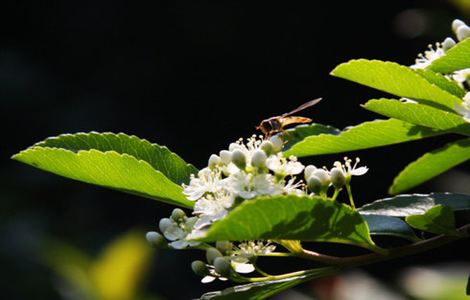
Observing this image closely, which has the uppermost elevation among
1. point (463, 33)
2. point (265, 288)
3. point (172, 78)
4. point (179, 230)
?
point (172, 78)

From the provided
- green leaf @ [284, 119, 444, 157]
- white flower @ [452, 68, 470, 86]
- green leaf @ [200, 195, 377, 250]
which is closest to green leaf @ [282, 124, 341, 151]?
green leaf @ [284, 119, 444, 157]

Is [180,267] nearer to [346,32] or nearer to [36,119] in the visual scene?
[36,119]

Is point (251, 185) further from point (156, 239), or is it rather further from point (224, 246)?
point (156, 239)

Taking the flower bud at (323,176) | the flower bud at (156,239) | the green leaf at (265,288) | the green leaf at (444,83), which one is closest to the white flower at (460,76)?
the green leaf at (444,83)

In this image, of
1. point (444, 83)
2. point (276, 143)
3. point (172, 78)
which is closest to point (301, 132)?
point (276, 143)

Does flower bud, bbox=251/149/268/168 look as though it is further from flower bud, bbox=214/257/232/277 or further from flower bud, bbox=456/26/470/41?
flower bud, bbox=456/26/470/41

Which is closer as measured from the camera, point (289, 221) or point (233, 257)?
point (289, 221)

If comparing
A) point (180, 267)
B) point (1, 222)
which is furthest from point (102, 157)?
point (180, 267)
